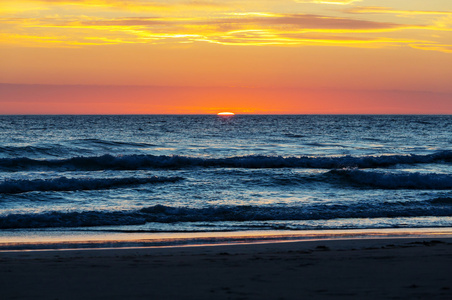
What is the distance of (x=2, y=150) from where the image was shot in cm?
3062

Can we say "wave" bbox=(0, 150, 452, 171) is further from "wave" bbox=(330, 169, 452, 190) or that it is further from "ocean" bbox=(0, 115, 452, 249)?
"wave" bbox=(330, 169, 452, 190)

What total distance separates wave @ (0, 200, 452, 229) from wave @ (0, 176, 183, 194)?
556 centimetres

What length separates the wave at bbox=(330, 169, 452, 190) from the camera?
20438 mm

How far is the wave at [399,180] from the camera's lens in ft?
67.1

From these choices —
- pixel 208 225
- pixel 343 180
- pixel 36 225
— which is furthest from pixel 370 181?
pixel 36 225

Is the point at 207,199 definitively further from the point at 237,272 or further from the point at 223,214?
the point at 237,272

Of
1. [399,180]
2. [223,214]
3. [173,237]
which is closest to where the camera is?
[173,237]

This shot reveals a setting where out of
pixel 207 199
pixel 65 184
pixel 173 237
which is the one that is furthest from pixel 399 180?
pixel 173 237

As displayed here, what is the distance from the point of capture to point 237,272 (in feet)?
23.0

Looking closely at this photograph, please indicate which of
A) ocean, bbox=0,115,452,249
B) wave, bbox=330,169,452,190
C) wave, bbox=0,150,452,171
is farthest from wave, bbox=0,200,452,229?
wave, bbox=0,150,452,171

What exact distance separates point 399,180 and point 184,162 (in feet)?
37.5

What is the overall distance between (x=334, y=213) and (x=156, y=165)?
1483 cm

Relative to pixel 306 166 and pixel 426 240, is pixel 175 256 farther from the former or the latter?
pixel 306 166

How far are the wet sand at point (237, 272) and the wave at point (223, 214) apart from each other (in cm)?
363
